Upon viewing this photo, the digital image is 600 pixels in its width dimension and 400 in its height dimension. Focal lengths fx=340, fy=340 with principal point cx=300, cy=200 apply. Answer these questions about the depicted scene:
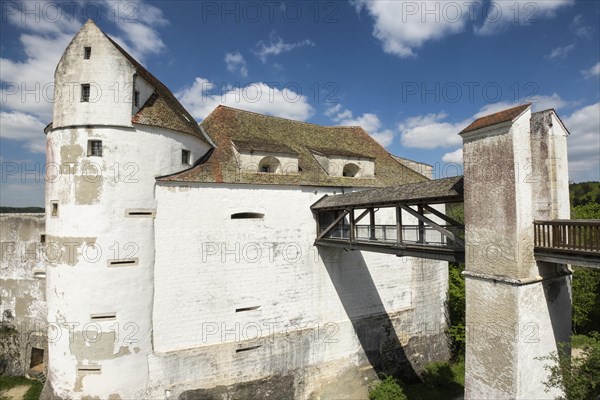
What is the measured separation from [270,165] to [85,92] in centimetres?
722

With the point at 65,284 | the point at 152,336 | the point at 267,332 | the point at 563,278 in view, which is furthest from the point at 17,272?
the point at 563,278

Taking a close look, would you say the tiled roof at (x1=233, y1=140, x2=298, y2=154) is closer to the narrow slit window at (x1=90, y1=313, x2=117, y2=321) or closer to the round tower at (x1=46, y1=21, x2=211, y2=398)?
the round tower at (x1=46, y1=21, x2=211, y2=398)

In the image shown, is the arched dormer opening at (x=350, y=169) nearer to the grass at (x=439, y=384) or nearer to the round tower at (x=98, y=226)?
the round tower at (x=98, y=226)

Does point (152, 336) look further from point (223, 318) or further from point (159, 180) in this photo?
point (159, 180)

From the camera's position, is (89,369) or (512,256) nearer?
(512,256)

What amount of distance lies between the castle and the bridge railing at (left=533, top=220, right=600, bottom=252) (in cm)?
866

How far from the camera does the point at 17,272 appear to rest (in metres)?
15.0

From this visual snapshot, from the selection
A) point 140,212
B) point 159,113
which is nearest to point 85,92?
point 159,113

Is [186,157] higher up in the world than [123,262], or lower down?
higher up

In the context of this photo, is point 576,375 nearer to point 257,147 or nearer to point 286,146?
point 257,147

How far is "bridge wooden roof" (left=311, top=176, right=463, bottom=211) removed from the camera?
8.64 meters

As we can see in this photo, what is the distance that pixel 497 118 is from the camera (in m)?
7.30

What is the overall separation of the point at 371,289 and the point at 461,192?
28.1 feet

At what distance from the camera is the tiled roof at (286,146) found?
13352mm
